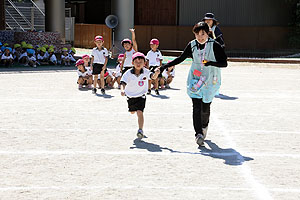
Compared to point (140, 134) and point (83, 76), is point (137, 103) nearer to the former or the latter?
point (140, 134)

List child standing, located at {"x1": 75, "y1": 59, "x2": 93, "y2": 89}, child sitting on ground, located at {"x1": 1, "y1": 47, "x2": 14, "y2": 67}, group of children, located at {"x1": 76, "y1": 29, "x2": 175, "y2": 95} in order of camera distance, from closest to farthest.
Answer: group of children, located at {"x1": 76, "y1": 29, "x2": 175, "y2": 95} → child standing, located at {"x1": 75, "y1": 59, "x2": 93, "y2": 89} → child sitting on ground, located at {"x1": 1, "y1": 47, "x2": 14, "y2": 67}

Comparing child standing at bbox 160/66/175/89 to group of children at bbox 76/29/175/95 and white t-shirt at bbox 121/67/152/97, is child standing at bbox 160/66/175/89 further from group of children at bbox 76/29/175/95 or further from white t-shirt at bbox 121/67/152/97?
white t-shirt at bbox 121/67/152/97

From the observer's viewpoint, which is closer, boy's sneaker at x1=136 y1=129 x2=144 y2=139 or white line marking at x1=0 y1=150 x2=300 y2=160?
white line marking at x1=0 y1=150 x2=300 y2=160

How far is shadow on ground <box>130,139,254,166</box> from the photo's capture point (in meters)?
7.42

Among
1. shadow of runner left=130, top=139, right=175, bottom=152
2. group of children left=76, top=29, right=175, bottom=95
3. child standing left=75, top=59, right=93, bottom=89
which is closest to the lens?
shadow of runner left=130, top=139, right=175, bottom=152

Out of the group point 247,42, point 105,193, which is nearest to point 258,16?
point 247,42

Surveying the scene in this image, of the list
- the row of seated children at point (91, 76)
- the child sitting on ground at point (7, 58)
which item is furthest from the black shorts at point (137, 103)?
the child sitting on ground at point (7, 58)

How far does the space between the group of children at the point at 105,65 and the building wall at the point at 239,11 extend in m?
17.5

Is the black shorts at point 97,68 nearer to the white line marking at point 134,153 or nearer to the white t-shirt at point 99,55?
the white t-shirt at point 99,55

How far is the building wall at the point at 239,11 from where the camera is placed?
32812 mm

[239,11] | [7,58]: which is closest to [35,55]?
[7,58]

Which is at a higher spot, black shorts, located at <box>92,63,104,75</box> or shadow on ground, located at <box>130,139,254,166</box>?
black shorts, located at <box>92,63,104,75</box>

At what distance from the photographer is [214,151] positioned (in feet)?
26.1

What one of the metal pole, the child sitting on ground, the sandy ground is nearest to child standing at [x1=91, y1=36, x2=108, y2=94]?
the sandy ground
